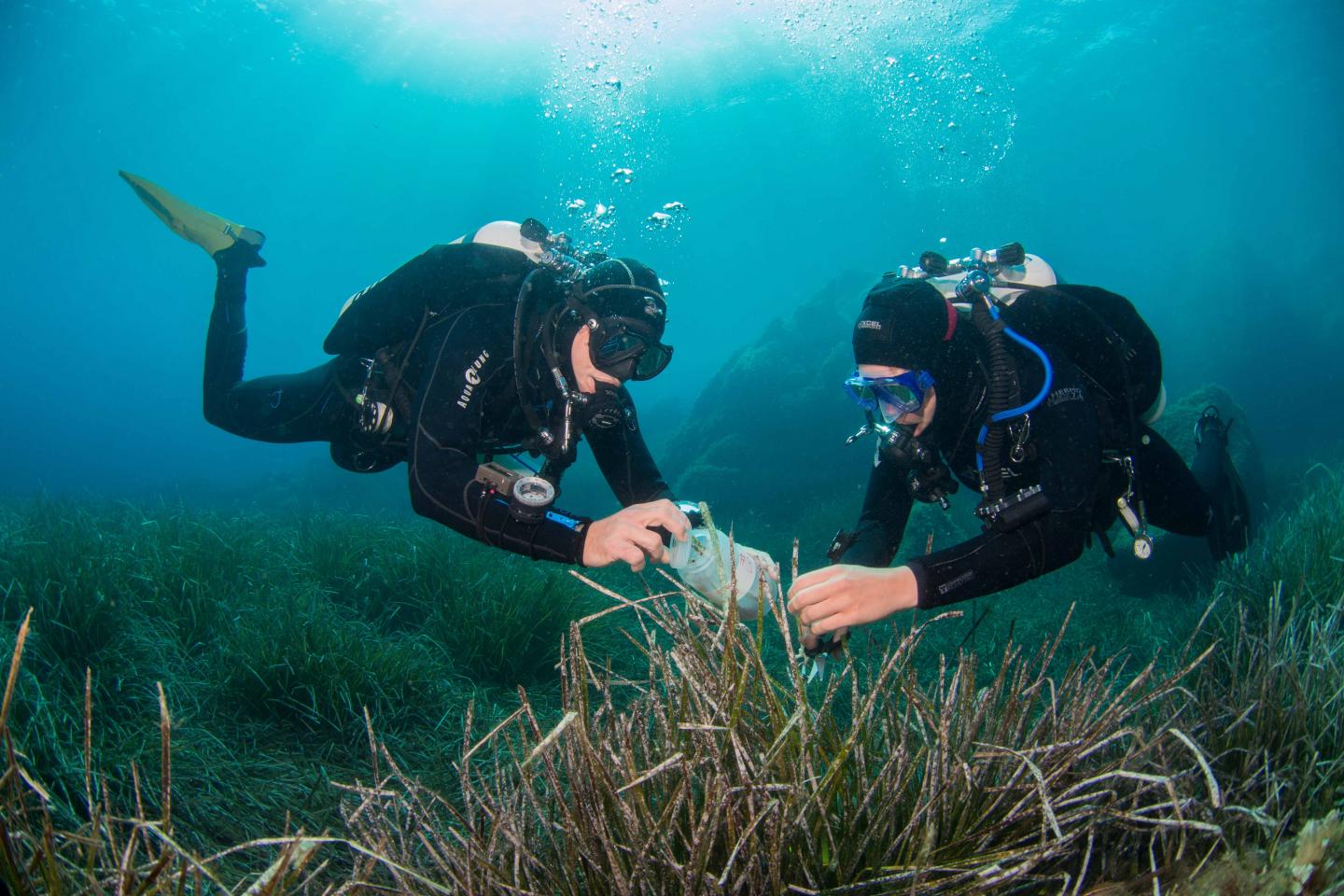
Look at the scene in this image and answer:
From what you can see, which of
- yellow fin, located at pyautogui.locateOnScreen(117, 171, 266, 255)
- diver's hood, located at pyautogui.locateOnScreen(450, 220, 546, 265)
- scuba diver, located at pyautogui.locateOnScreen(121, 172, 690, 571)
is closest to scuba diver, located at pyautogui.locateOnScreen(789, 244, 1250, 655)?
scuba diver, located at pyautogui.locateOnScreen(121, 172, 690, 571)

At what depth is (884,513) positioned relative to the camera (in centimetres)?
382

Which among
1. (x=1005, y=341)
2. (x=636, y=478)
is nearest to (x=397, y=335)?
(x=636, y=478)

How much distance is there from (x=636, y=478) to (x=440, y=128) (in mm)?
60232

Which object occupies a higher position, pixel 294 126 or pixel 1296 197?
pixel 1296 197

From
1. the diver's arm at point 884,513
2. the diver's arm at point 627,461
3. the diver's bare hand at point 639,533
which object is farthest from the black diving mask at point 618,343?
the diver's arm at point 884,513

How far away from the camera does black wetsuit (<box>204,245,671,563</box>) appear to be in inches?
117

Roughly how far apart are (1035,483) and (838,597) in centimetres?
215

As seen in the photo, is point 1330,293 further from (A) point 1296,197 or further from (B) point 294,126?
(B) point 294,126

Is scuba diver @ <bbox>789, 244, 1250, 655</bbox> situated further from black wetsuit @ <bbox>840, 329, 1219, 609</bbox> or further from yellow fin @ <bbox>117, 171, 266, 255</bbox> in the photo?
yellow fin @ <bbox>117, 171, 266, 255</bbox>

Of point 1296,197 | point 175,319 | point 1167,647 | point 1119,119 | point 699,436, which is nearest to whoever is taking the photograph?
point 1167,647

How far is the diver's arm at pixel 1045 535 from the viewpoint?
2381 millimetres

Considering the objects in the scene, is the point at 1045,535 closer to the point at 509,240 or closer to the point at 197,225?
the point at 509,240

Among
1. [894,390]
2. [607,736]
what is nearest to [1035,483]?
[894,390]

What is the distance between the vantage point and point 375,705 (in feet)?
10.9
